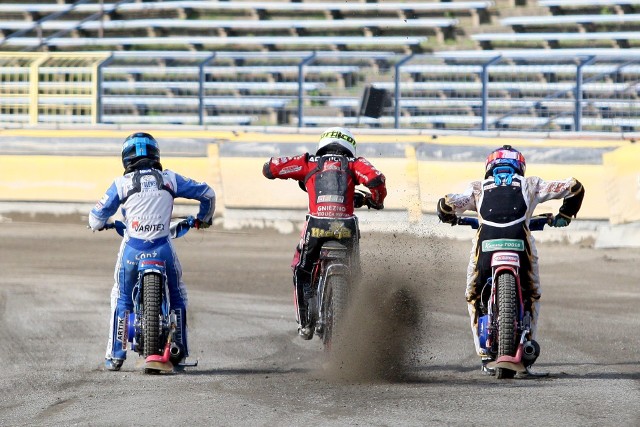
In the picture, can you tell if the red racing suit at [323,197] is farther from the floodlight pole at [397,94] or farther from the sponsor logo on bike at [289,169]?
the floodlight pole at [397,94]

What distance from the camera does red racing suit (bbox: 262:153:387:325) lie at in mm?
9141

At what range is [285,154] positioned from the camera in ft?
63.4

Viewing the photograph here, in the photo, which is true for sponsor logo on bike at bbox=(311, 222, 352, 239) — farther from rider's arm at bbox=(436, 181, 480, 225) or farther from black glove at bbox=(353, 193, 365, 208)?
rider's arm at bbox=(436, 181, 480, 225)

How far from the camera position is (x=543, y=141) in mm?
18234

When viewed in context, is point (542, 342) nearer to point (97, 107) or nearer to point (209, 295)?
point (209, 295)

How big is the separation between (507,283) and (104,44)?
22.4 metres

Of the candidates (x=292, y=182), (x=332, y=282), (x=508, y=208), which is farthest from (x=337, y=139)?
(x=292, y=182)

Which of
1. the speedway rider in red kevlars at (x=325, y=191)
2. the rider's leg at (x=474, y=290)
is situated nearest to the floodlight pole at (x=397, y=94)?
the speedway rider in red kevlars at (x=325, y=191)

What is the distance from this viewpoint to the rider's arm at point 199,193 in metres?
9.28

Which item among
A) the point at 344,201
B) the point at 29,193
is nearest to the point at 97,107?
the point at 29,193

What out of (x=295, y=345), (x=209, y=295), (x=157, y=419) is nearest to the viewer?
(x=157, y=419)

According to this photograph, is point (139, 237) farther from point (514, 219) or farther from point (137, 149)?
point (514, 219)

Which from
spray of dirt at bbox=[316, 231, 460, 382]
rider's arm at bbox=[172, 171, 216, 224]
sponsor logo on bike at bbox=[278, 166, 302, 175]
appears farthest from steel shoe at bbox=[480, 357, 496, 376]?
rider's arm at bbox=[172, 171, 216, 224]

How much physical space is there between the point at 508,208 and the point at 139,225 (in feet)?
8.17
